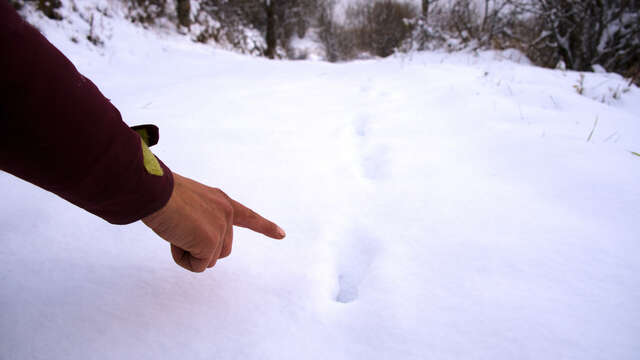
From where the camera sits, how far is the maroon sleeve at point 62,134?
0.96 feet

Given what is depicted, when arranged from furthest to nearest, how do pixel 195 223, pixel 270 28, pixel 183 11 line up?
pixel 270 28 < pixel 183 11 < pixel 195 223

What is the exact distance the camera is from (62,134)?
319mm

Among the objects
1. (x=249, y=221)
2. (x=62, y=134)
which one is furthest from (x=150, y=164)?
(x=249, y=221)

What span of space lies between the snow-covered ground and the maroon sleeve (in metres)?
0.25

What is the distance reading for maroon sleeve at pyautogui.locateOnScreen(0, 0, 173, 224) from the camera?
0.96 feet

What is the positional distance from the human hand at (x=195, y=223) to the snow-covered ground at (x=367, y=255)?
0.34 feet

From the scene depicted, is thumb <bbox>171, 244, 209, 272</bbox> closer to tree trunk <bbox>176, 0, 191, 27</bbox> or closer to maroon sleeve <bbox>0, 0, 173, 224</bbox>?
maroon sleeve <bbox>0, 0, 173, 224</bbox>

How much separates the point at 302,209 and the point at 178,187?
414 mm

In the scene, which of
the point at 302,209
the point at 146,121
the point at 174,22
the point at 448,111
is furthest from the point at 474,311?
the point at 174,22

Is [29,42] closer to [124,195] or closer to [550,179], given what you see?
[124,195]

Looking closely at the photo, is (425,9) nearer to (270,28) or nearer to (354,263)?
(270,28)

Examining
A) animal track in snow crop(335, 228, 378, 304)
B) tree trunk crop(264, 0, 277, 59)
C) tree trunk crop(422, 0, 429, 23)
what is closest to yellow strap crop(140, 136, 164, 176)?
animal track in snow crop(335, 228, 378, 304)

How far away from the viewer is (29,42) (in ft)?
1.00

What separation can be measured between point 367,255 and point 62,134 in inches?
24.7
